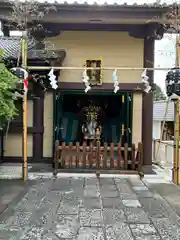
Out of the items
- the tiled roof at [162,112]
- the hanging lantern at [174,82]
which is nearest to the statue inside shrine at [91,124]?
the hanging lantern at [174,82]

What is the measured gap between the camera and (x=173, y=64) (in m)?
6.71

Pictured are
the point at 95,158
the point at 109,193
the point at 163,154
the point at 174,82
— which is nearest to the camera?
the point at 109,193

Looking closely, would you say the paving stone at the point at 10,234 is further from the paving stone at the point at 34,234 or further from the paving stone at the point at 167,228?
the paving stone at the point at 167,228

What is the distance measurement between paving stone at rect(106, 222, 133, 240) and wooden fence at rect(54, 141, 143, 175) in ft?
10.7

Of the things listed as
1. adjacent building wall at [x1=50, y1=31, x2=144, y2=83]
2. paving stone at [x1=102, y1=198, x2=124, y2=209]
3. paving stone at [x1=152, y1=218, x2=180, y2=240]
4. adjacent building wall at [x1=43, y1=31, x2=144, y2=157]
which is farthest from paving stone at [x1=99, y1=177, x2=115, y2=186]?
adjacent building wall at [x1=50, y1=31, x2=144, y2=83]

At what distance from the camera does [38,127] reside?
27.0ft

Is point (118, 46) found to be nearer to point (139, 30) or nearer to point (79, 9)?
point (139, 30)

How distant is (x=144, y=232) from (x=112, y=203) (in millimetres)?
1318

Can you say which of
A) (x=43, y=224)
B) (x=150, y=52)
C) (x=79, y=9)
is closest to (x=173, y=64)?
(x=150, y=52)

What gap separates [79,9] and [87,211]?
4.75 m

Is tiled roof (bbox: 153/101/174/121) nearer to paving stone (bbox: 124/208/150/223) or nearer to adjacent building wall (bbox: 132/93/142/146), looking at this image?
adjacent building wall (bbox: 132/93/142/146)

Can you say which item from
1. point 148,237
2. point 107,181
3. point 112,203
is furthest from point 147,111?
point 148,237

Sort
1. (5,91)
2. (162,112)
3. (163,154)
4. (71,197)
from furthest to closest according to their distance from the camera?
(162,112)
(163,154)
(71,197)
(5,91)

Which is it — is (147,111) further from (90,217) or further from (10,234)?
(10,234)
